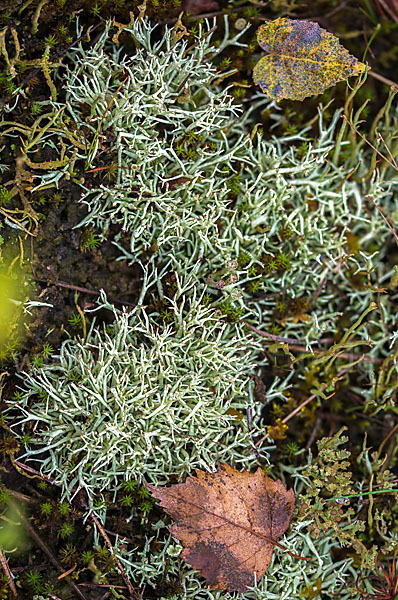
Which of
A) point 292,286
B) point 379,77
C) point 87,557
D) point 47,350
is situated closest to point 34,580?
point 87,557

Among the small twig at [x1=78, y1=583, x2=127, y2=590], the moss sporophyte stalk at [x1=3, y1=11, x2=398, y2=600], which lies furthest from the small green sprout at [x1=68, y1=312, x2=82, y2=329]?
the small twig at [x1=78, y1=583, x2=127, y2=590]

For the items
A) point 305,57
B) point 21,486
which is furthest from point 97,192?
point 21,486

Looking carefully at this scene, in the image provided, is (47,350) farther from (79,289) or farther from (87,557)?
(87,557)

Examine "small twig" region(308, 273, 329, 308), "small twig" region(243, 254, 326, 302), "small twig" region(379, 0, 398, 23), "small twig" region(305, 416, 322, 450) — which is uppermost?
"small twig" region(379, 0, 398, 23)

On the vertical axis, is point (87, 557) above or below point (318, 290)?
below

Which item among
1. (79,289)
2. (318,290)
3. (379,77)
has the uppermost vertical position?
(379,77)

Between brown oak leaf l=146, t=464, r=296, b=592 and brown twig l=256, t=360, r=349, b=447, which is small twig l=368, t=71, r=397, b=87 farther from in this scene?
brown oak leaf l=146, t=464, r=296, b=592

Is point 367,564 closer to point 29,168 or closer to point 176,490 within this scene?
point 176,490
